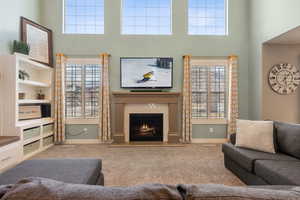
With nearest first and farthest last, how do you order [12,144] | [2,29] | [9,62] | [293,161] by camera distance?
1. [293,161]
2. [12,144]
3. [9,62]
4. [2,29]

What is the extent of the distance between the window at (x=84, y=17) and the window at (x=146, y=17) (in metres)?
0.68

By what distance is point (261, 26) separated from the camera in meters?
4.70

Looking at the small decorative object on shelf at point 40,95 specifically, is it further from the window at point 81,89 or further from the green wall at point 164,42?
the green wall at point 164,42

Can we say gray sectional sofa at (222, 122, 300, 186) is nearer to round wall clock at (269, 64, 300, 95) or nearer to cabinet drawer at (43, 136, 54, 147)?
round wall clock at (269, 64, 300, 95)

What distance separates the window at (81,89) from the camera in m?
5.33

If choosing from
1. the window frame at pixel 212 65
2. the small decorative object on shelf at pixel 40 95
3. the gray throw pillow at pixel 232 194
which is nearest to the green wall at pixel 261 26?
the window frame at pixel 212 65

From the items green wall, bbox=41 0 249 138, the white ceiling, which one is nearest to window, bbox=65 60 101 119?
green wall, bbox=41 0 249 138

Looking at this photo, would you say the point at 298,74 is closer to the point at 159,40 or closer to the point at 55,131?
the point at 159,40

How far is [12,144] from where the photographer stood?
3354mm

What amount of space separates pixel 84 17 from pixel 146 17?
69.8 inches

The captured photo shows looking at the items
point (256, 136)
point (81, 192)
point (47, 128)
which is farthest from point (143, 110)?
point (81, 192)

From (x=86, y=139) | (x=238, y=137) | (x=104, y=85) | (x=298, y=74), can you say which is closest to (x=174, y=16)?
(x=104, y=85)

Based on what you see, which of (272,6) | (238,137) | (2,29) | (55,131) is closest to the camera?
(238,137)

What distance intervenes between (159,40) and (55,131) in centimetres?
375
